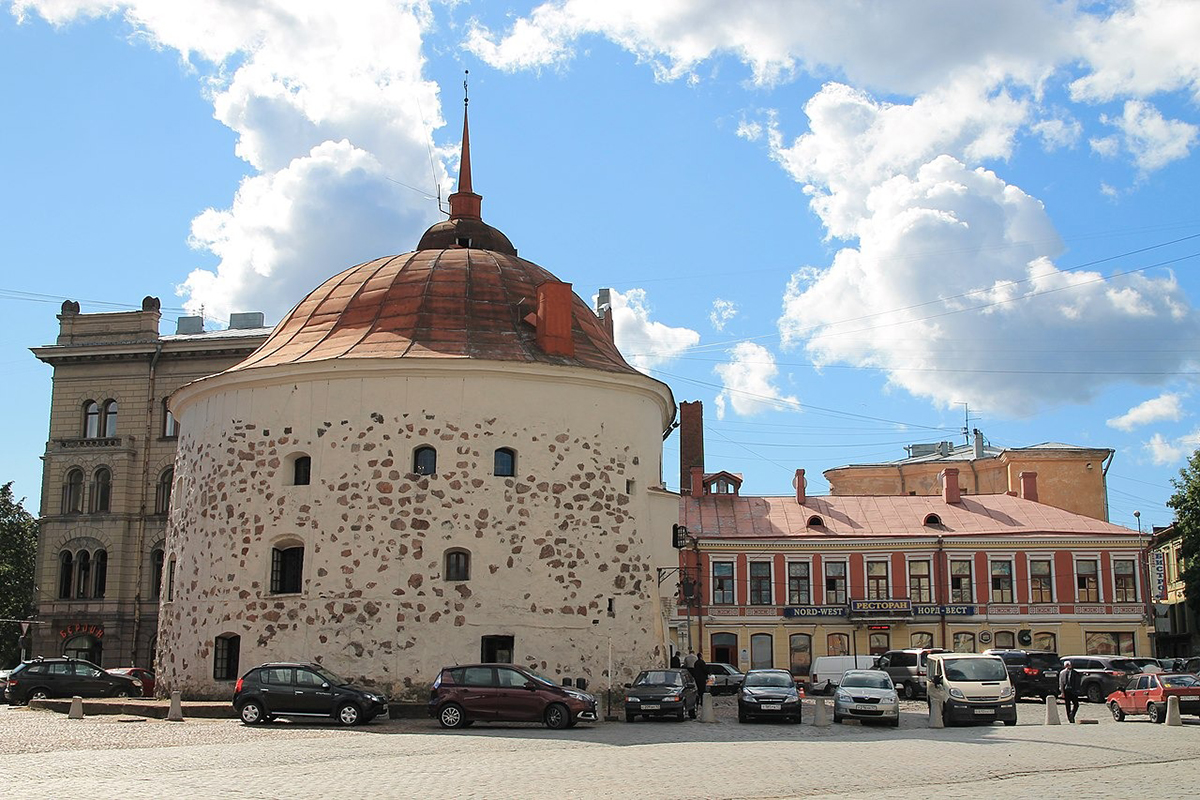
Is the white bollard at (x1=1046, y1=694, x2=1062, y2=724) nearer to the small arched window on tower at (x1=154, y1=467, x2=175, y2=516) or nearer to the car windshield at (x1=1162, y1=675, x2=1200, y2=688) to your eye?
the car windshield at (x1=1162, y1=675, x2=1200, y2=688)

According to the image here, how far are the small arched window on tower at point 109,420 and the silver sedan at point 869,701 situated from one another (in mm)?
35593

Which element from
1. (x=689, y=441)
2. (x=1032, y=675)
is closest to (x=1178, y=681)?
(x=1032, y=675)

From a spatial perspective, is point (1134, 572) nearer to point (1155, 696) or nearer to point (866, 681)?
point (1155, 696)

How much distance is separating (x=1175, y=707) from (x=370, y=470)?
18925 mm

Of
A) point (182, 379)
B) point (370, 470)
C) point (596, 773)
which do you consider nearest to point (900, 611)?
point (370, 470)

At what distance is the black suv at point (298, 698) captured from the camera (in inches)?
995

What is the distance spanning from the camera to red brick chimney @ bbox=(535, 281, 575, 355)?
3294 centimetres

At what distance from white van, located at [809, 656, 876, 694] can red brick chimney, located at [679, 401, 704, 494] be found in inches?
653

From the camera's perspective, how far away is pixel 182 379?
51344 millimetres

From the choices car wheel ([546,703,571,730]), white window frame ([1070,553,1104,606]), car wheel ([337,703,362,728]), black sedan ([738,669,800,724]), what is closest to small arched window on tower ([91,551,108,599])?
car wheel ([337,703,362,728])

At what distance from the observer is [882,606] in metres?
50.4

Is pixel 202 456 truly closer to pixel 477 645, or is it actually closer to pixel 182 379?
pixel 477 645

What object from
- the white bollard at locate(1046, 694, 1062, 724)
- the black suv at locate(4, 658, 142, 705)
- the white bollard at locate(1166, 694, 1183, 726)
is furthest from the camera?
the black suv at locate(4, 658, 142, 705)

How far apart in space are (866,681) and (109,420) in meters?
36.3
